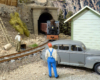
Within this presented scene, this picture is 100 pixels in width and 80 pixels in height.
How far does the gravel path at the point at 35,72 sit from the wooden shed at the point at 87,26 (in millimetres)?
3212

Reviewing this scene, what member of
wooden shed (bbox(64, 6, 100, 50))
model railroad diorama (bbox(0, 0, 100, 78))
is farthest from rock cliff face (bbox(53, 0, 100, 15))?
wooden shed (bbox(64, 6, 100, 50))

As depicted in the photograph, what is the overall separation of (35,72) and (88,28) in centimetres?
563

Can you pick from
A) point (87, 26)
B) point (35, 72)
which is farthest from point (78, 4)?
point (35, 72)

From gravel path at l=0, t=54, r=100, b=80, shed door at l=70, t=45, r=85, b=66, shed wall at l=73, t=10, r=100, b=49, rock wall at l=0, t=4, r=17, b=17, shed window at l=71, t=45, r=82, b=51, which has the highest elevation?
rock wall at l=0, t=4, r=17, b=17

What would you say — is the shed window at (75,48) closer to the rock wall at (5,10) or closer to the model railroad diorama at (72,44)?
the model railroad diorama at (72,44)

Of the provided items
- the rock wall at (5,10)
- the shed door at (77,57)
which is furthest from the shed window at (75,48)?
the rock wall at (5,10)

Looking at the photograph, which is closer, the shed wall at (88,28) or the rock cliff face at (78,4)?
the shed wall at (88,28)

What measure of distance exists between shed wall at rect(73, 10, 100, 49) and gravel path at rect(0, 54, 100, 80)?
10.5 feet

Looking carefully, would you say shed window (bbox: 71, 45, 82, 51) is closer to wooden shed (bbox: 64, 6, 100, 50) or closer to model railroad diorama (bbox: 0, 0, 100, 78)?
model railroad diorama (bbox: 0, 0, 100, 78)

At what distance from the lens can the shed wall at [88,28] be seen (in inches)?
337

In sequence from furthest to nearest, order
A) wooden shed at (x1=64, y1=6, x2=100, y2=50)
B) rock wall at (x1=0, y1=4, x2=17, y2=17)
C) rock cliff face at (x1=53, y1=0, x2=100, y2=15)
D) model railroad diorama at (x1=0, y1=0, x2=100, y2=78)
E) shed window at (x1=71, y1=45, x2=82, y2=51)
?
rock cliff face at (x1=53, y1=0, x2=100, y2=15) < rock wall at (x1=0, y1=4, x2=17, y2=17) < wooden shed at (x1=64, y1=6, x2=100, y2=50) < shed window at (x1=71, y1=45, x2=82, y2=51) < model railroad diorama at (x1=0, y1=0, x2=100, y2=78)

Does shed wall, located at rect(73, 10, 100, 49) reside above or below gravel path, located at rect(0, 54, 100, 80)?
above

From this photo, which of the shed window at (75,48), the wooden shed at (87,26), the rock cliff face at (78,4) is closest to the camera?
the shed window at (75,48)

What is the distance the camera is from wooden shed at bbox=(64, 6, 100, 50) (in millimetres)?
8545
